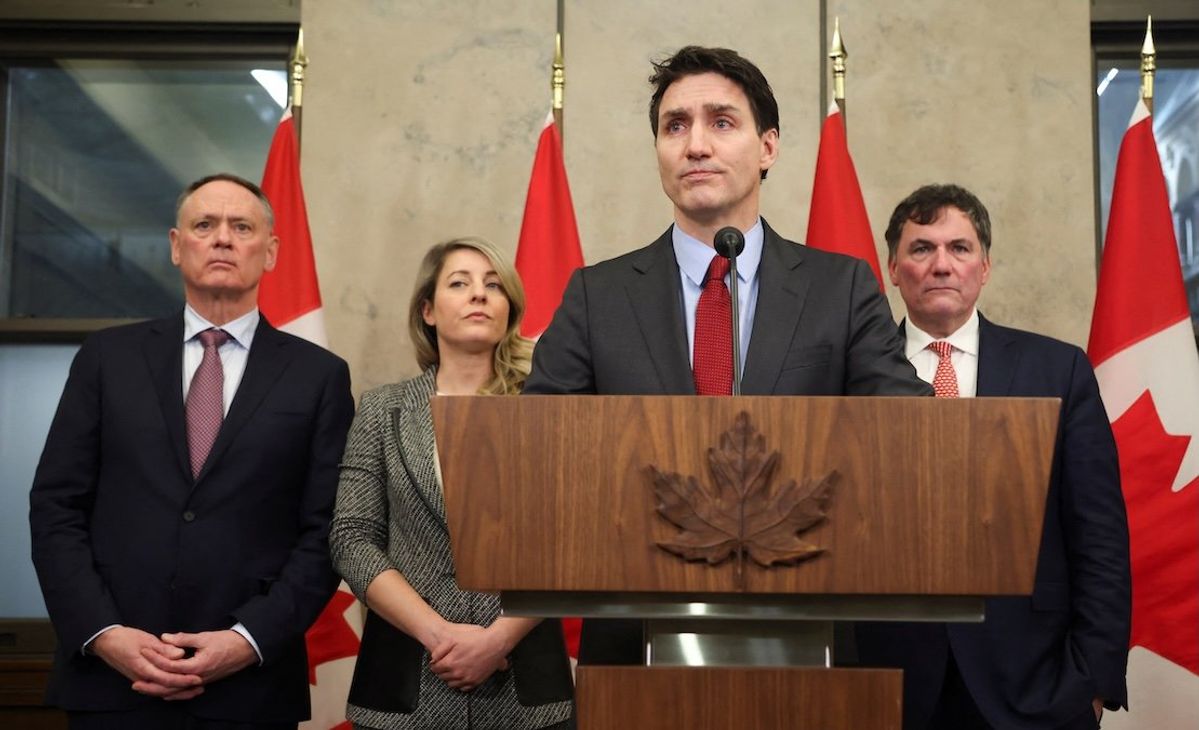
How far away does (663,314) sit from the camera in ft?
6.16

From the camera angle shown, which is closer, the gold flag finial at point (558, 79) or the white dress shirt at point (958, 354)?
the white dress shirt at point (958, 354)

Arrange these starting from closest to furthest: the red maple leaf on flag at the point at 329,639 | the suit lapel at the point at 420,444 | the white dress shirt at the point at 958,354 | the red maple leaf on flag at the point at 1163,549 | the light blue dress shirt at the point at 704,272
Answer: the light blue dress shirt at the point at 704,272 < the suit lapel at the point at 420,444 < the white dress shirt at the point at 958,354 < the red maple leaf on flag at the point at 1163,549 < the red maple leaf on flag at the point at 329,639

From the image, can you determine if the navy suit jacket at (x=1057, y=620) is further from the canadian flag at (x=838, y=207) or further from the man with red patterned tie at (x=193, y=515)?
the man with red patterned tie at (x=193, y=515)

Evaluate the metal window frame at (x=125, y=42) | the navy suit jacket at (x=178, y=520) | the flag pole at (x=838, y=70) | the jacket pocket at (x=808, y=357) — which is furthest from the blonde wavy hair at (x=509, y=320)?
the metal window frame at (x=125, y=42)

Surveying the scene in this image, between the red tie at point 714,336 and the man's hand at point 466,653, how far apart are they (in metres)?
0.87

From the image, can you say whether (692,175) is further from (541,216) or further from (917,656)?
(541,216)

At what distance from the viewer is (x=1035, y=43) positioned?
414 cm

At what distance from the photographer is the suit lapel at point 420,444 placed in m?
2.62

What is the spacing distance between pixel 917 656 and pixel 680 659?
1049mm

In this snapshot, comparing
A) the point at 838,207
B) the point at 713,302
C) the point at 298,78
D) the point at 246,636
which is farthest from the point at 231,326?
the point at 838,207

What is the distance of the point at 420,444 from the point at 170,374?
0.57 metres

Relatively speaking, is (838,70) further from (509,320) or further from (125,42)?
(125,42)

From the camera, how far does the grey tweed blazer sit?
98.6 inches

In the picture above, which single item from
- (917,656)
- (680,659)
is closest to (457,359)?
(917,656)
